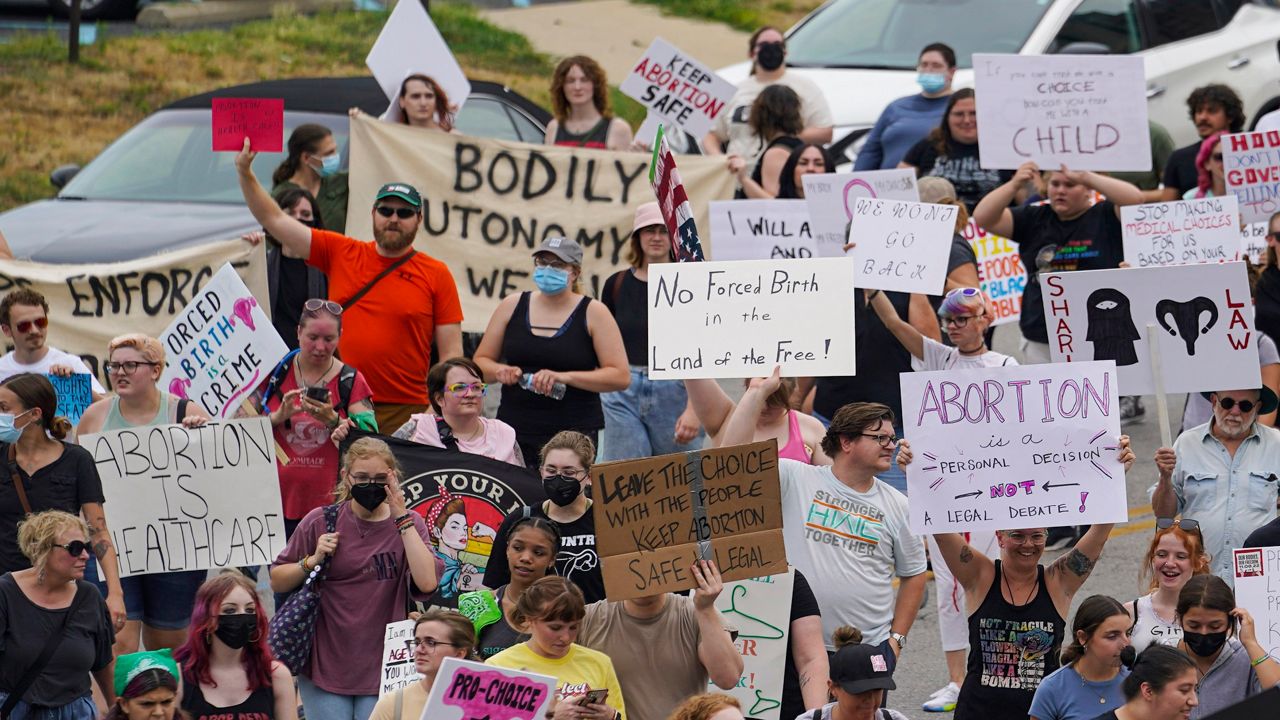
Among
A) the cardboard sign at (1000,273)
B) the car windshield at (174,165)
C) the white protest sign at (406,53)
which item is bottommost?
the cardboard sign at (1000,273)

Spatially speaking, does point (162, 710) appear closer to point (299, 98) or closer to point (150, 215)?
point (150, 215)

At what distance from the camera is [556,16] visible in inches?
908

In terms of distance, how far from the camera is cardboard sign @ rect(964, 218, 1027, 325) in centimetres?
1198

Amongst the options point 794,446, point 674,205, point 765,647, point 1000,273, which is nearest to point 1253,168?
point 1000,273

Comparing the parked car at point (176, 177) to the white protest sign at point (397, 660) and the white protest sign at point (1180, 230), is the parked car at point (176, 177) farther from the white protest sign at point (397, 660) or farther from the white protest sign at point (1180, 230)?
the white protest sign at point (397, 660)

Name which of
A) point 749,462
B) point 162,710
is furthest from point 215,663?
point 749,462

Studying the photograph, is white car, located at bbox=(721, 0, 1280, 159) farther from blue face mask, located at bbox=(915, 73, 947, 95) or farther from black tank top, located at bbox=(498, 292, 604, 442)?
black tank top, located at bbox=(498, 292, 604, 442)

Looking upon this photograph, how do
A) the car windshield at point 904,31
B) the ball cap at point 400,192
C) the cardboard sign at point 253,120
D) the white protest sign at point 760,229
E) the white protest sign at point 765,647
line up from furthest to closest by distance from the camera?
the car windshield at point 904,31, the white protest sign at point 760,229, the cardboard sign at point 253,120, the ball cap at point 400,192, the white protest sign at point 765,647

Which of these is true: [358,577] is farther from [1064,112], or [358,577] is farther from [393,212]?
[1064,112]

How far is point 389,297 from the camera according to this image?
363 inches

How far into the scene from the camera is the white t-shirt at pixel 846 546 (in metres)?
7.33

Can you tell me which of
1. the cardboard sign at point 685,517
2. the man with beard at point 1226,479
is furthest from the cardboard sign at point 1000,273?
the cardboard sign at point 685,517

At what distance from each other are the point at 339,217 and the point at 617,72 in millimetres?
9785

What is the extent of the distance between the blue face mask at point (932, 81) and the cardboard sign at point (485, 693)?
7130 millimetres
